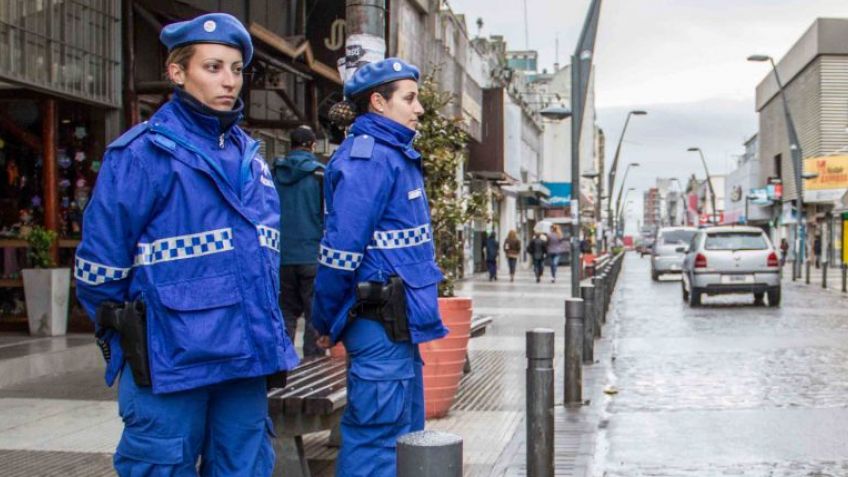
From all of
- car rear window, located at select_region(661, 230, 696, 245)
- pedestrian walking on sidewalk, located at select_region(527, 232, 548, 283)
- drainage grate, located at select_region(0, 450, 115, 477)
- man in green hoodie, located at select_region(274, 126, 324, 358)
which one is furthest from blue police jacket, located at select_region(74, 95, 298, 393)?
car rear window, located at select_region(661, 230, 696, 245)

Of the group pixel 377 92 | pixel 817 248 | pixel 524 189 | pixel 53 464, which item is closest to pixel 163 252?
pixel 377 92

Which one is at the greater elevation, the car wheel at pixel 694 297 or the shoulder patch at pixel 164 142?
the shoulder patch at pixel 164 142

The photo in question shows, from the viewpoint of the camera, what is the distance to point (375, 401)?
4223 mm

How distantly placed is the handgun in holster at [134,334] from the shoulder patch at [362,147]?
4.65ft

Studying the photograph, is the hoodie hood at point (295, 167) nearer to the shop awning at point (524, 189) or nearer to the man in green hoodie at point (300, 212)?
the man in green hoodie at point (300, 212)

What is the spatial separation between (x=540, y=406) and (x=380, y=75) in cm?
193

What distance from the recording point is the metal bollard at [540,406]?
18.0 ft

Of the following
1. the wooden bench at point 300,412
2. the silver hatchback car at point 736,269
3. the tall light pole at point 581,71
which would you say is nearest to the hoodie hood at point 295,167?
the wooden bench at point 300,412

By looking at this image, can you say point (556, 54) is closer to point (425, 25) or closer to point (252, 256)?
point (425, 25)

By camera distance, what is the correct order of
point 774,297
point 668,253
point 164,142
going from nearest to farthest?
1. point 164,142
2. point 774,297
3. point 668,253

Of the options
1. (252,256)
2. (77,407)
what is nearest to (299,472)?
(252,256)

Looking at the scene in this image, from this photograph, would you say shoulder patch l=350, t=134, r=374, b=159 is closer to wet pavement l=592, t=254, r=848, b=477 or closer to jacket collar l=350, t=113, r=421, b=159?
jacket collar l=350, t=113, r=421, b=159

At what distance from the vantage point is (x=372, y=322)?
4352 millimetres

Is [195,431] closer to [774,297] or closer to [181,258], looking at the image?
[181,258]
